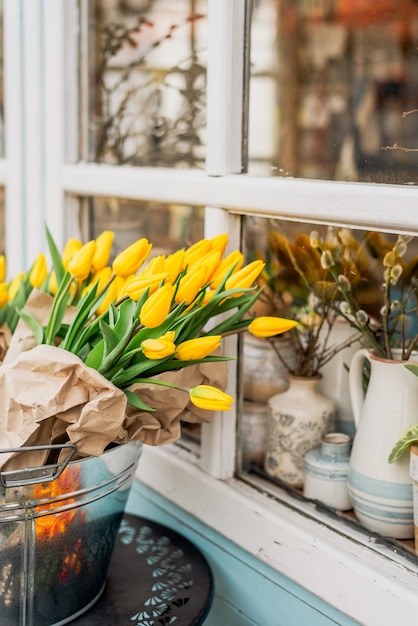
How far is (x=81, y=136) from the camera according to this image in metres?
1.29

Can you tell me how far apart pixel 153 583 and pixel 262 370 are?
0.30m

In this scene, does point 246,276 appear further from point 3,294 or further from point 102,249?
point 3,294

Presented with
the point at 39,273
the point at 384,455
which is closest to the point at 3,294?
the point at 39,273

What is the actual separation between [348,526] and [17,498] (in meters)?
0.37

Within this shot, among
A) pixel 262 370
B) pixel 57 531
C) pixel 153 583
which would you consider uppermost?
pixel 262 370

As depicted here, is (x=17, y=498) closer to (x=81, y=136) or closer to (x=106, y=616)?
(x=106, y=616)

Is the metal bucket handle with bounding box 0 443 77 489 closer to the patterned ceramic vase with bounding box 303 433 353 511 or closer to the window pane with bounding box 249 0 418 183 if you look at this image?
the patterned ceramic vase with bounding box 303 433 353 511

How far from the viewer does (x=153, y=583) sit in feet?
3.01

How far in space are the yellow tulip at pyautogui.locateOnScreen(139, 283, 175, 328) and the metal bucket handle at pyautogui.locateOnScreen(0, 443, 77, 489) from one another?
139mm

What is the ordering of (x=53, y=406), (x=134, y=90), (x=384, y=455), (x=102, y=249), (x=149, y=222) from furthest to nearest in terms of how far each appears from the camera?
1. (x=134, y=90)
2. (x=149, y=222)
3. (x=102, y=249)
4. (x=384, y=455)
5. (x=53, y=406)

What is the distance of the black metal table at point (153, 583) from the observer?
845 millimetres

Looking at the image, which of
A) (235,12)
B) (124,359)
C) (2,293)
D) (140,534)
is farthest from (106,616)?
(235,12)

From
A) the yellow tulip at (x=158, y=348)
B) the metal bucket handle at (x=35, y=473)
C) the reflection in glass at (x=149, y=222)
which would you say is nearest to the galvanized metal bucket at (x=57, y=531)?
the metal bucket handle at (x=35, y=473)

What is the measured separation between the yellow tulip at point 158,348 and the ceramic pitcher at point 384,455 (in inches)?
9.9
